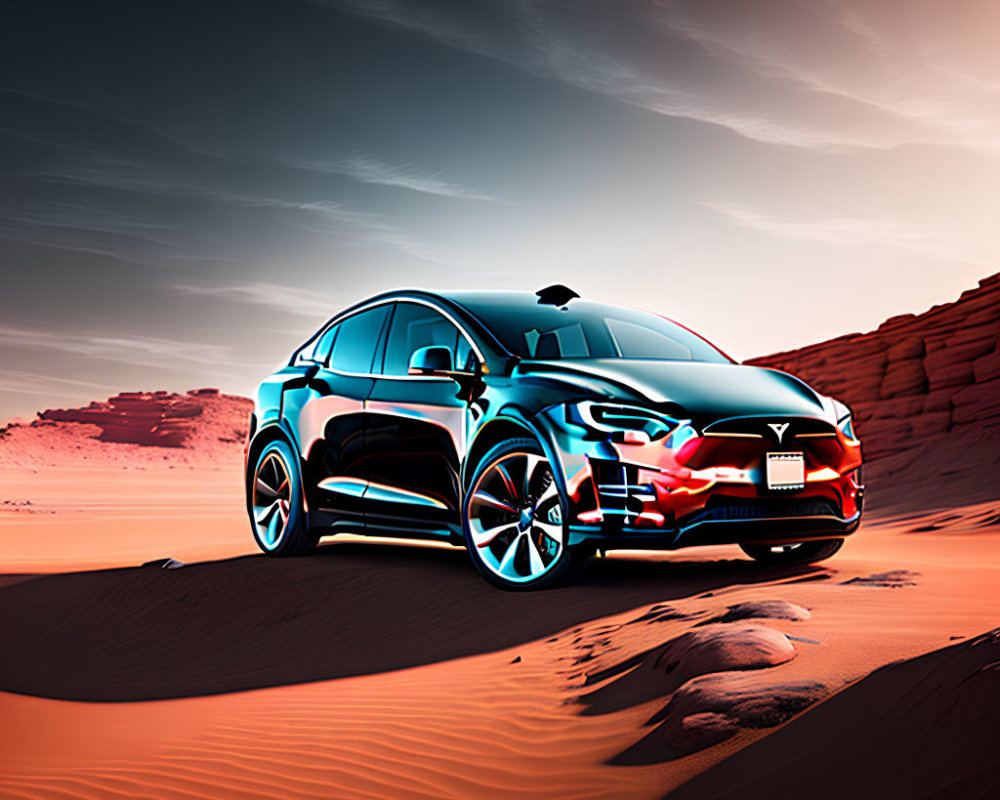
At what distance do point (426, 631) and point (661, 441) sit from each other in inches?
78.8

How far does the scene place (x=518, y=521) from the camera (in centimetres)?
646

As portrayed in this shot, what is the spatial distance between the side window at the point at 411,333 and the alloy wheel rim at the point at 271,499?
5.20 feet

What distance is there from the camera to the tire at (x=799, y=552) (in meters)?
7.32

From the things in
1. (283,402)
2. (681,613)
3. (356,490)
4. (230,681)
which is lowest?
(230,681)

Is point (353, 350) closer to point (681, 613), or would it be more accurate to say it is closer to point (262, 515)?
point (262, 515)

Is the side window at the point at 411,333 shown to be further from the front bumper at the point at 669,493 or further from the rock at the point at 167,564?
the rock at the point at 167,564

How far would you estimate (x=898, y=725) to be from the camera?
294 cm

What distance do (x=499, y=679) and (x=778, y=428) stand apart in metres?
2.37

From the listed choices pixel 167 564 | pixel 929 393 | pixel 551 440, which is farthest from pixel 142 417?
pixel 551 440

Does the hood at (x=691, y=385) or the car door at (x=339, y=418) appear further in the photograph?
the car door at (x=339, y=418)

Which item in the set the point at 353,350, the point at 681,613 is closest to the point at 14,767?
the point at 681,613

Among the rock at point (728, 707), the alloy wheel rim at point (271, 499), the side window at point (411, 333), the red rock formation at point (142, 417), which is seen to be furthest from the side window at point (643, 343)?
the red rock formation at point (142, 417)

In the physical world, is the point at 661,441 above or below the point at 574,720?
above

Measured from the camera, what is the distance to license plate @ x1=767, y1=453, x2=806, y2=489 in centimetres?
619
